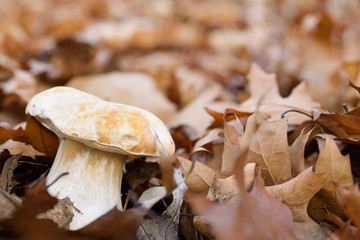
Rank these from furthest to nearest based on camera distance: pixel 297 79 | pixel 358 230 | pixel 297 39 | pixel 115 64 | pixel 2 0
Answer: pixel 2 0 < pixel 297 39 < pixel 115 64 < pixel 297 79 < pixel 358 230

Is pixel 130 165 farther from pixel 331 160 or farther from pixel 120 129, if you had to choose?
pixel 331 160

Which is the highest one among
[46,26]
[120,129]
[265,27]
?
[120,129]

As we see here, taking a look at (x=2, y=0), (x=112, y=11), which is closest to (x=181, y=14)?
(x=112, y=11)

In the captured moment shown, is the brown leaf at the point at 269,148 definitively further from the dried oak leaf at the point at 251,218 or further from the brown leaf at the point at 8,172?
the brown leaf at the point at 8,172

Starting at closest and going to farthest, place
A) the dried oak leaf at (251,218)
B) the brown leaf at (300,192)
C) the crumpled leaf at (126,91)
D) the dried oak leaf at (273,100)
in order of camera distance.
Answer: the dried oak leaf at (251,218) < the brown leaf at (300,192) < the dried oak leaf at (273,100) < the crumpled leaf at (126,91)

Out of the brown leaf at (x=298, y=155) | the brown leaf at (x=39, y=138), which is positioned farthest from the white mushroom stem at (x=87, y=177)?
the brown leaf at (x=298, y=155)

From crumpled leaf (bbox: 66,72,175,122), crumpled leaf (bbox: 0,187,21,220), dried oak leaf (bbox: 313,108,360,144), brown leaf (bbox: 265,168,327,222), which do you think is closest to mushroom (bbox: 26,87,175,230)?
crumpled leaf (bbox: 0,187,21,220)

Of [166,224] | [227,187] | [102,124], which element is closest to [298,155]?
[227,187]
